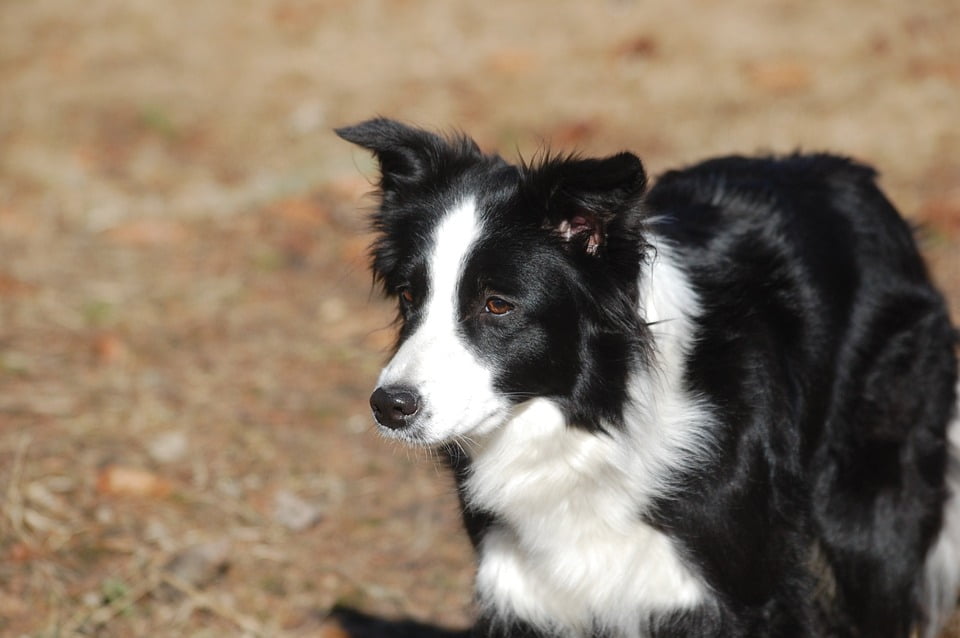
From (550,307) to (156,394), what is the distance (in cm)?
368

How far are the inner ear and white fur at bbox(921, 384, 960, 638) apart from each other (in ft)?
5.97

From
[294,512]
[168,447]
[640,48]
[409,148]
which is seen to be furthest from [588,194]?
[640,48]

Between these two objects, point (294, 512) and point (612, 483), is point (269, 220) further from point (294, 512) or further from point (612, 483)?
point (612, 483)

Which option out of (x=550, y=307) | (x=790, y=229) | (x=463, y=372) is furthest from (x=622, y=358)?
(x=790, y=229)

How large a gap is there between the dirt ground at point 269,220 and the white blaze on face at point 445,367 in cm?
145

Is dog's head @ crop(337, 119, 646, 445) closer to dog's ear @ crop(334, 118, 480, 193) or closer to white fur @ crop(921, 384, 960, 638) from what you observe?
dog's ear @ crop(334, 118, 480, 193)

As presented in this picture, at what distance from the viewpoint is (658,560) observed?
336cm

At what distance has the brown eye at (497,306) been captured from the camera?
129 inches

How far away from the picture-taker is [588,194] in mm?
3117

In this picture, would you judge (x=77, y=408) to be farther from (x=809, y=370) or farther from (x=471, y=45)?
(x=471, y=45)

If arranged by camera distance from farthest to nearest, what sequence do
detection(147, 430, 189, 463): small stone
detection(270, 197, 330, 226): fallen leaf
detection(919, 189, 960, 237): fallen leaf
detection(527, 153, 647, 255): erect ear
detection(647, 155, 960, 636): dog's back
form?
detection(270, 197, 330, 226): fallen leaf → detection(919, 189, 960, 237): fallen leaf → detection(147, 430, 189, 463): small stone → detection(647, 155, 960, 636): dog's back → detection(527, 153, 647, 255): erect ear

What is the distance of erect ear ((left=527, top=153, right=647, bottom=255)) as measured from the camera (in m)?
2.96

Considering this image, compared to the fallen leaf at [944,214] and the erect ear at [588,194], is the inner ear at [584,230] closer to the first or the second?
the erect ear at [588,194]

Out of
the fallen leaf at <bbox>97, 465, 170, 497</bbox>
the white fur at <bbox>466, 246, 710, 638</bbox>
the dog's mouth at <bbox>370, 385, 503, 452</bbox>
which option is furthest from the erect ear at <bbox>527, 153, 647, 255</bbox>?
the fallen leaf at <bbox>97, 465, 170, 497</bbox>
